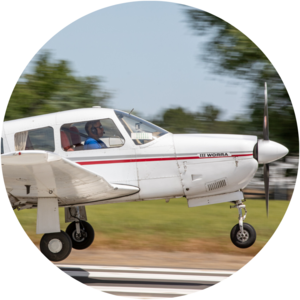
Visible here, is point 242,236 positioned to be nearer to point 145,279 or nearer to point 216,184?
point 216,184

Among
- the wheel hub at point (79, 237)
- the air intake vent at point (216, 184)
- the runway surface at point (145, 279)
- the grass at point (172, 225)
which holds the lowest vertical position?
the grass at point (172, 225)

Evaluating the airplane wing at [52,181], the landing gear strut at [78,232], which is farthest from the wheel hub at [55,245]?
the landing gear strut at [78,232]

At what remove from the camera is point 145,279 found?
6480mm

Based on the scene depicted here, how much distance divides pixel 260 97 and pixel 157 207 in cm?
446

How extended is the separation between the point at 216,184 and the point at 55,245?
2866 millimetres

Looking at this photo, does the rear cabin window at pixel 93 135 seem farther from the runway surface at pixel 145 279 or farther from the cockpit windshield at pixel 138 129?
the runway surface at pixel 145 279

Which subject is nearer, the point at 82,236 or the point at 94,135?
the point at 94,135

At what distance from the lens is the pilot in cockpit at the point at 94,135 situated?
5855 mm

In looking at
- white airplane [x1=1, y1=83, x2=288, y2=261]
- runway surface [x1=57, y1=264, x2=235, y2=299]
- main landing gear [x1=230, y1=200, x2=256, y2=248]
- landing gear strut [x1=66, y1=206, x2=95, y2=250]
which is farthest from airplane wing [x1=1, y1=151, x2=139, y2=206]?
main landing gear [x1=230, y1=200, x2=256, y2=248]

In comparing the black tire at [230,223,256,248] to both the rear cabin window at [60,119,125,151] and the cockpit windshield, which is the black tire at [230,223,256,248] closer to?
the cockpit windshield

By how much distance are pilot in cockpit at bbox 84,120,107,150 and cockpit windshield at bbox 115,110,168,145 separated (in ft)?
1.27

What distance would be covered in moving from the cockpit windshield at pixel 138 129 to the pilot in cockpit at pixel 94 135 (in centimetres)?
39

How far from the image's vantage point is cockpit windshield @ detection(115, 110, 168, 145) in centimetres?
588

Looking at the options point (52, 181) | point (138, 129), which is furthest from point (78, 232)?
point (138, 129)
